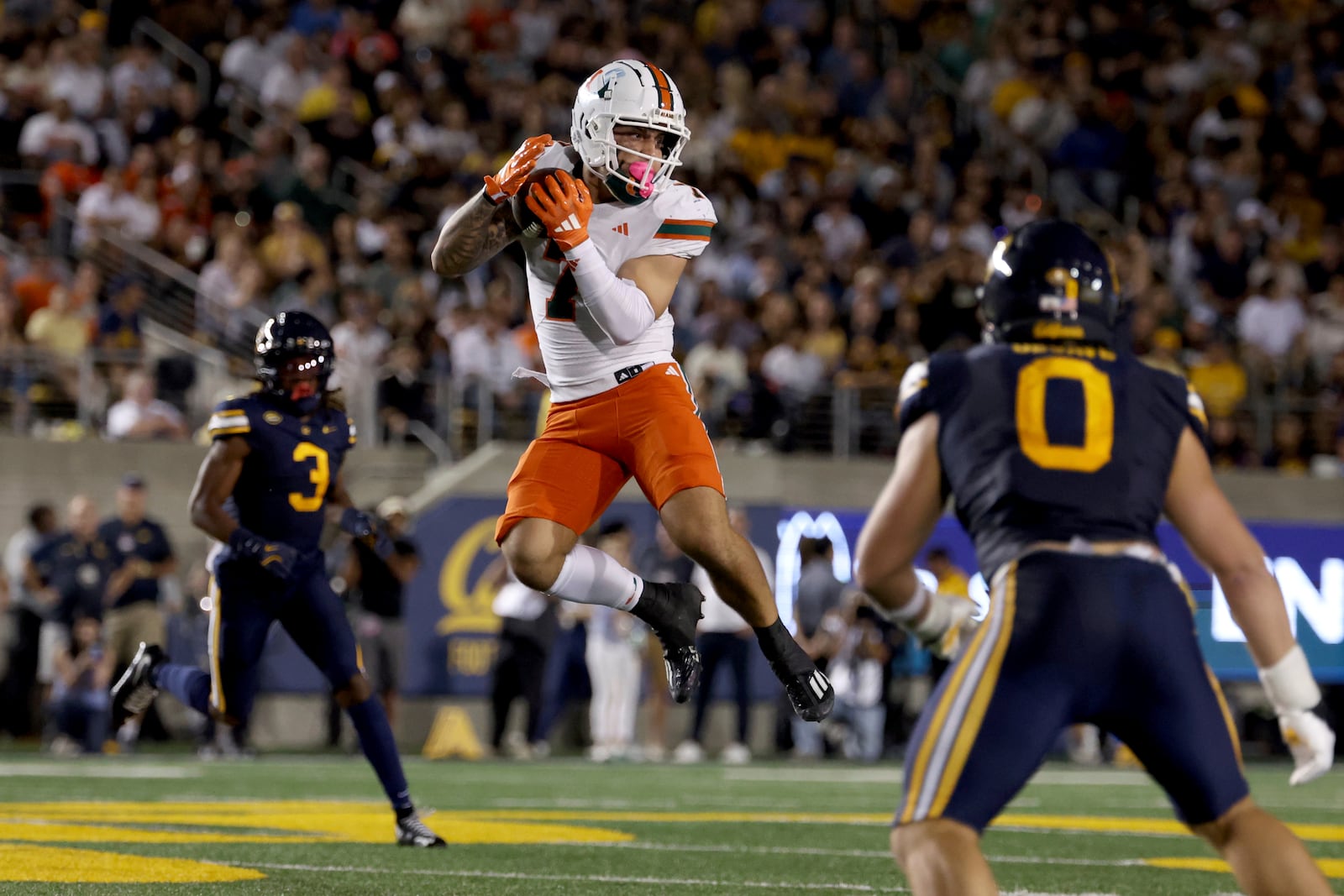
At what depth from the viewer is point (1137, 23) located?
848 inches

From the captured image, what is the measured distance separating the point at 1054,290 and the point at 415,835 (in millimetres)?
3817

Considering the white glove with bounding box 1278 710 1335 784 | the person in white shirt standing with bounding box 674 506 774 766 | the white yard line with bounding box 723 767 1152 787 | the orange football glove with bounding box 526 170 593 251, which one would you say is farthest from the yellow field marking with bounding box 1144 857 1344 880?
the person in white shirt standing with bounding box 674 506 774 766

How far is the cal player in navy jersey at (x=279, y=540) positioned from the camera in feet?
22.5

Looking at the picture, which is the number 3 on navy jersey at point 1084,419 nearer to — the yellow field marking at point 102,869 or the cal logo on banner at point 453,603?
the yellow field marking at point 102,869

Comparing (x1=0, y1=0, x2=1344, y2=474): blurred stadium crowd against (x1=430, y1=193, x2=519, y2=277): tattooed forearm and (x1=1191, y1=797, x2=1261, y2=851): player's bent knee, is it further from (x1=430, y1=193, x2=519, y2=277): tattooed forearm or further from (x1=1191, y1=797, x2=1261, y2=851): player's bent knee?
(x1=1191, y1=797, x2=1261, y2=851): player's bent knee

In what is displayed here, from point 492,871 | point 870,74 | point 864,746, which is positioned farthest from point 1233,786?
point 870,74

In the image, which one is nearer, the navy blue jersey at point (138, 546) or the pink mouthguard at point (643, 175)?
the pink mouthguard at point (643, 175)

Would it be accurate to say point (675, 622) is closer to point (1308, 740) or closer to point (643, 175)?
point (643, 175)

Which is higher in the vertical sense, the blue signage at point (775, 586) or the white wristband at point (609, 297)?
the white wristband at point (609, 297)

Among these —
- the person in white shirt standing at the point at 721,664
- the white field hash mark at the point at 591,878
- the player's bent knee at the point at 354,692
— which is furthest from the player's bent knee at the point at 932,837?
the person in white shirt standing at the point at 721,664

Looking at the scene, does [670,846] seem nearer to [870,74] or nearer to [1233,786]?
[1233,786]

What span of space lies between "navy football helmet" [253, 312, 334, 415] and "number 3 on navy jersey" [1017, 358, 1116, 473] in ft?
13.3

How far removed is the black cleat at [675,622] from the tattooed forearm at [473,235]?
1098mm

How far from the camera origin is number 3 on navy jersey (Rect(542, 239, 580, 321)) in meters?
5.69
